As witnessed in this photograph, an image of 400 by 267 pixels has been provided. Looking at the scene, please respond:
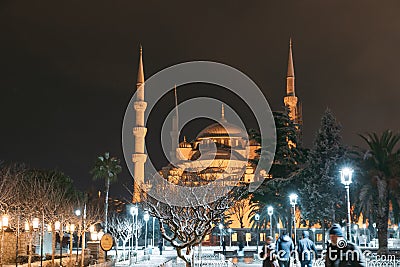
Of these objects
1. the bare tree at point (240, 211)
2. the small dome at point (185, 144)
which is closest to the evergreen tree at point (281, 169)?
the bare tree at point (240, 211)

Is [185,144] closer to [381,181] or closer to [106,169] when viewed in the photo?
[106,169]

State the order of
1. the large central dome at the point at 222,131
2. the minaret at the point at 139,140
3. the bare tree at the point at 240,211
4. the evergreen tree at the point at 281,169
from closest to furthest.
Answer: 1. the evergreen tree at the point at 281,169
2. the minaret at the point at 139,140
3. the bare tree at the point at 240,211
4. the large central dome at the point at 222,131

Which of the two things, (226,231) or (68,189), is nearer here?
(68,189)

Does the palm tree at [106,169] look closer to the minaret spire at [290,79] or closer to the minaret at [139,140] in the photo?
the minaret at [139,140]

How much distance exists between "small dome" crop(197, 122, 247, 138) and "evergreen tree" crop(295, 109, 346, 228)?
46745mm

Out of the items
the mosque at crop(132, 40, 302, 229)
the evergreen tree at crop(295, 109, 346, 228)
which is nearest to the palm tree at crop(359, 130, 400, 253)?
the evergreen tree at crop(295, 109, 346, 228)

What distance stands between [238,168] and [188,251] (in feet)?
186

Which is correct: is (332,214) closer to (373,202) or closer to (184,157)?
(373,202)

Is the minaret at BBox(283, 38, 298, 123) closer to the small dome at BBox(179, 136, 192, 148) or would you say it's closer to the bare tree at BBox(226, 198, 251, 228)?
the bare tree at BBox(226, 198, 251, 228)

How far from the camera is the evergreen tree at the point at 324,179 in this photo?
38.0 meters

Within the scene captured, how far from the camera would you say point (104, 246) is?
66.5 feet

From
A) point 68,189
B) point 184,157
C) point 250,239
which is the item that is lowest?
point 250,239

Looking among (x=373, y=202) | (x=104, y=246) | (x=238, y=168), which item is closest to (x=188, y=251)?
(x=104, y=246)

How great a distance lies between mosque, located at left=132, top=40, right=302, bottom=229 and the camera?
6631 centimetres
